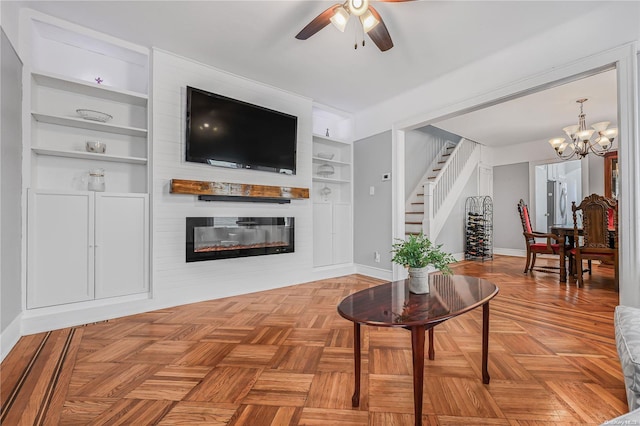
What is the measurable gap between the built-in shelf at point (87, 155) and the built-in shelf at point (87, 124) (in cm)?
28

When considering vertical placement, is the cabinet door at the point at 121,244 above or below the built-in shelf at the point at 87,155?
below

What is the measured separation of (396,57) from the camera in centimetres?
298

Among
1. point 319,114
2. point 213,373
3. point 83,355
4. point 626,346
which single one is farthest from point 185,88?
point 626,346

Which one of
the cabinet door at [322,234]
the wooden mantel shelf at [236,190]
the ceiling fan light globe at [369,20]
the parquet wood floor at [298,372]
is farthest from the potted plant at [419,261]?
the cabinet door at [322,234]

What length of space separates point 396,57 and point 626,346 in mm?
2873

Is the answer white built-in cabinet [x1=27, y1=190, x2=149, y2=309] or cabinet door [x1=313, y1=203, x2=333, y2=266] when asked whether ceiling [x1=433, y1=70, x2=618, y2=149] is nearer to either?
cabinet door [x1=313, y1=203, x2=333, y2=266]

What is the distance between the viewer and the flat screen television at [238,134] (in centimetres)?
301

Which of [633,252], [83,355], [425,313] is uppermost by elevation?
[633,252]

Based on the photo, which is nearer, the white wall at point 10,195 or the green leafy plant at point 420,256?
the green leafy plant at point 420,256

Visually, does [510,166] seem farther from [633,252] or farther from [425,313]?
[425,313]

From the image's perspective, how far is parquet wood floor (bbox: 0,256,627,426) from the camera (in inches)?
51.8

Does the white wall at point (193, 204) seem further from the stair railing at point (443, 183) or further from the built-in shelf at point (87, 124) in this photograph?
the stair railing at point (443, 183)

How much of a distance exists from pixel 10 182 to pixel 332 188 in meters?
3.57

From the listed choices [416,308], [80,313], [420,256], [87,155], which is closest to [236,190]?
[87,155]
